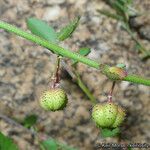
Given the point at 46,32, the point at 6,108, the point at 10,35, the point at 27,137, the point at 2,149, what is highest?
the point at 46,32

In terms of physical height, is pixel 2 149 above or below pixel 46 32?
below

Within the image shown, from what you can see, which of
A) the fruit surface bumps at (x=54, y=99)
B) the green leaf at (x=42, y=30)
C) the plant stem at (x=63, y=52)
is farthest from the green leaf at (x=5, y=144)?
the plant stem at (x=63, y=52)

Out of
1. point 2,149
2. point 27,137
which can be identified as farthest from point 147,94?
point 2,149

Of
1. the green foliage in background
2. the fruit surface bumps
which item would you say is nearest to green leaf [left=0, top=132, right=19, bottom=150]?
the fruit surface bumps

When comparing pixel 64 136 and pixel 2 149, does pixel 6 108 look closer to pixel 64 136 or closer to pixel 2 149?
pixel 64 136

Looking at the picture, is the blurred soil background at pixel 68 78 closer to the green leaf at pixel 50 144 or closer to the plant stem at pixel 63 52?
the green leaf at pixel 50 144
